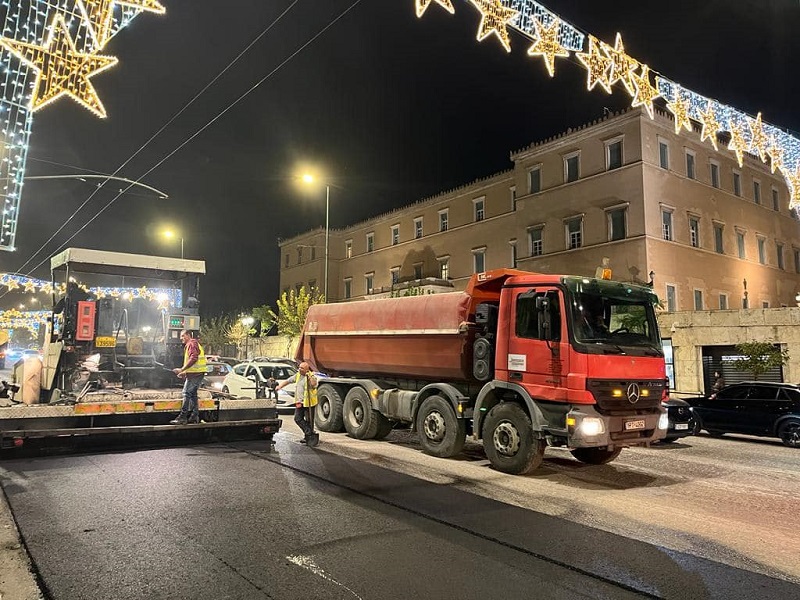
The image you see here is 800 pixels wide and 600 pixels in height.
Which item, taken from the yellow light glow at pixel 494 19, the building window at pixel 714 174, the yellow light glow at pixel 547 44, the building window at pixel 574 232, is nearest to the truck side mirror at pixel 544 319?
the yellow light glow at pixel 494 19

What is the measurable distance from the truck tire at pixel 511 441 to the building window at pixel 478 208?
35.2 metres

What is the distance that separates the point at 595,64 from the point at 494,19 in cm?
379

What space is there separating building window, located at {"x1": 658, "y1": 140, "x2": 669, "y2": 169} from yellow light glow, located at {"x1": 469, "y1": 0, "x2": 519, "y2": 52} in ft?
82.4

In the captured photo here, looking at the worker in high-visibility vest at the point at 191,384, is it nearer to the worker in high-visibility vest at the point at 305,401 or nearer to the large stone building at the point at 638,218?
the worker in high-visibility vest at the point at 305,401

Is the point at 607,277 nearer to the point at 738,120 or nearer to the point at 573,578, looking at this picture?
the point at 573,578

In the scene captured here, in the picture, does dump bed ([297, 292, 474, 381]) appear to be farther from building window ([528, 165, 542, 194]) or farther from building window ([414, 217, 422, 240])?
building window ([414, 217, 422, 240])

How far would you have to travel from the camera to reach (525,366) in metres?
8.63

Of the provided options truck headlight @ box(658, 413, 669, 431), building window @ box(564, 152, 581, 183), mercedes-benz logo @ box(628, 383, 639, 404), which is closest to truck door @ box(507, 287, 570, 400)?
mercedes-benz logo @ box(628, 383, 639, 404)

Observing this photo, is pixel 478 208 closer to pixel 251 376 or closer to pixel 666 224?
pixel 666 224

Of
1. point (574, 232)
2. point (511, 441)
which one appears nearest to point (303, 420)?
point (511, 441)

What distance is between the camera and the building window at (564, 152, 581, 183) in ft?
113

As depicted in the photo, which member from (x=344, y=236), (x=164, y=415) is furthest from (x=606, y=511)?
(x=344, y=236)

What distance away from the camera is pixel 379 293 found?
4728cm

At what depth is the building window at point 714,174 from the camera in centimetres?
3472
